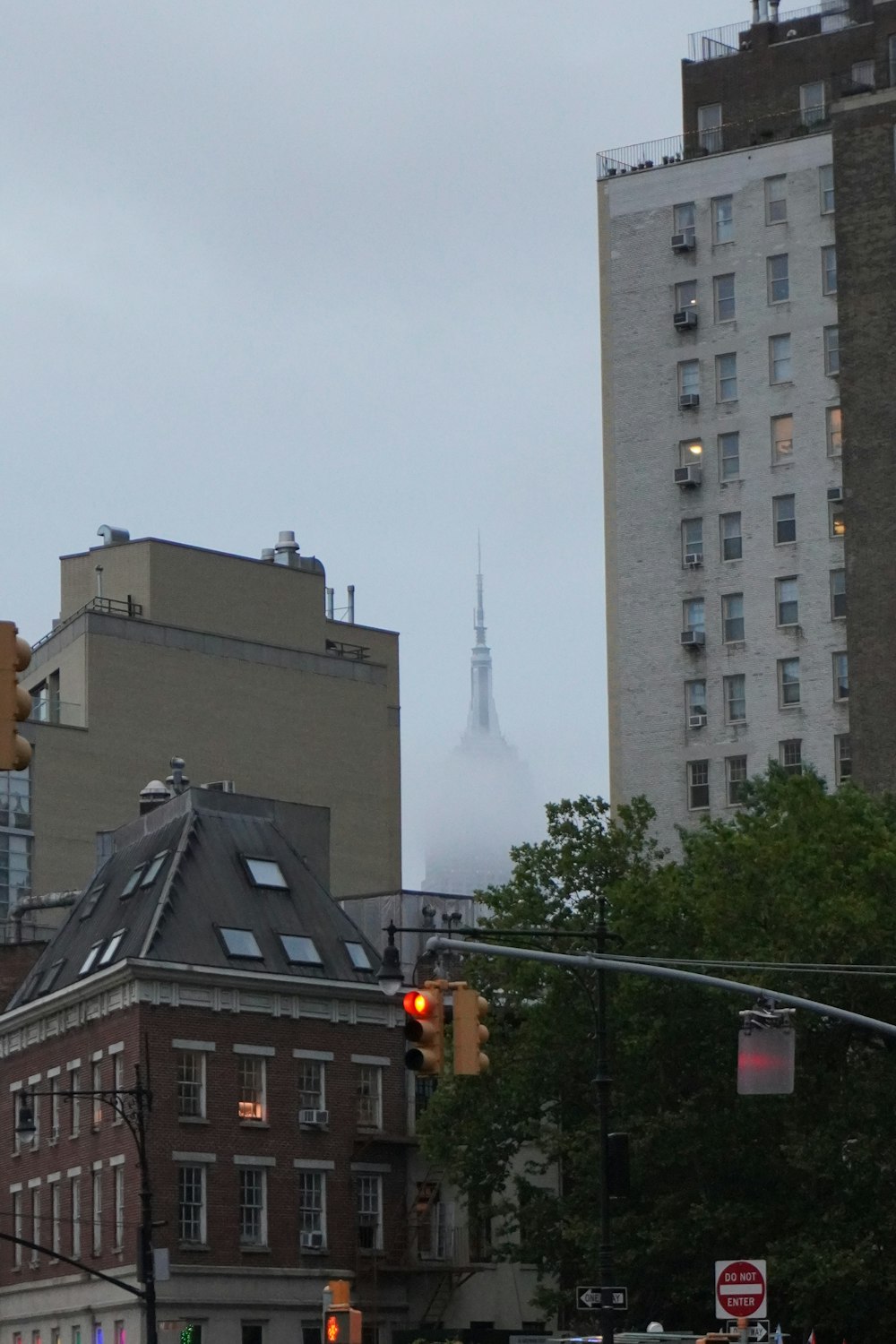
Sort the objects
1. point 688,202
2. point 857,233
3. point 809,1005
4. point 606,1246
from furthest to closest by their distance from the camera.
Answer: point 688,202 → point 857,233 → point 606,1246 → point 809,1005

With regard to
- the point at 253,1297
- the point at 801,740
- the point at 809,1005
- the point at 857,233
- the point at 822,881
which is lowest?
the point at 253,1297

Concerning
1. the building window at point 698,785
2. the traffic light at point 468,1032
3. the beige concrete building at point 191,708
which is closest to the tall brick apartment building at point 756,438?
the building window at point 698,785

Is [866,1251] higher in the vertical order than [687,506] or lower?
lower

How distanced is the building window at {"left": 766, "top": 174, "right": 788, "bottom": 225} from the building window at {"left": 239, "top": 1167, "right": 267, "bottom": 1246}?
5264cm

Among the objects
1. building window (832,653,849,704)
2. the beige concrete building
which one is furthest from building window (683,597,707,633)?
the beige concrete building

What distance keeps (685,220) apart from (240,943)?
48439 millimetres

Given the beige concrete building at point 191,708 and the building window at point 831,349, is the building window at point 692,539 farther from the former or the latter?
the beige concrete building at point 191,708

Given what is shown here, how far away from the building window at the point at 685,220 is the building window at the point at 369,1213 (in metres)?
50.3

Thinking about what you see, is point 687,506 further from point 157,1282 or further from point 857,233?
point 157,1282

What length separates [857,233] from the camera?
104 m

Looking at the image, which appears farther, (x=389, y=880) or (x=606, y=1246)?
(x=389, y=880)

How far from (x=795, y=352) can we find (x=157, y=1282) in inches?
2120

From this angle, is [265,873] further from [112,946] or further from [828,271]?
[828,271]

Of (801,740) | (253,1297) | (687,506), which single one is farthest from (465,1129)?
(687,506)
